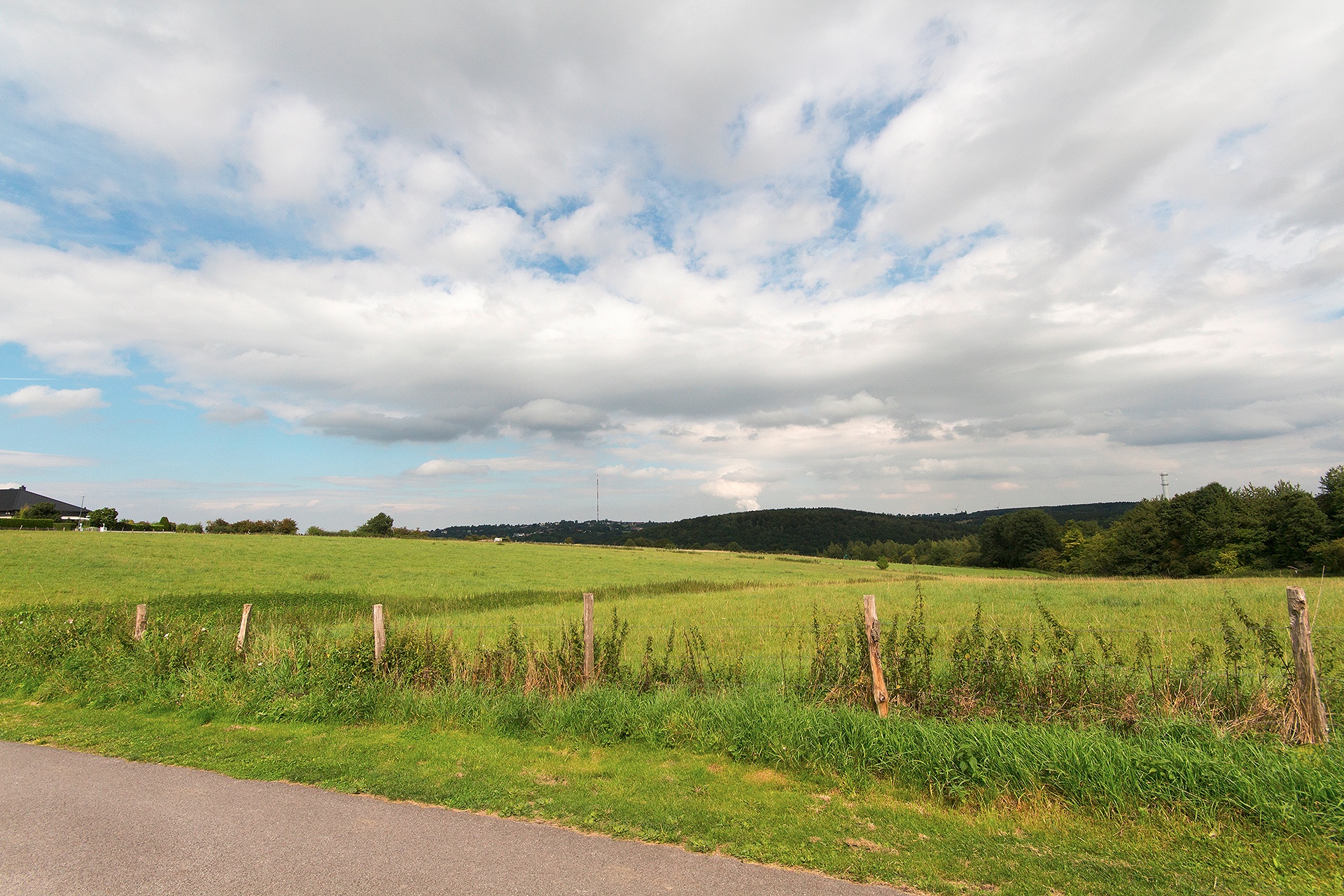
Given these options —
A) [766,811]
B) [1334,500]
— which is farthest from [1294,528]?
[766,811]

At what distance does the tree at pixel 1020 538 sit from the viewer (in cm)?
11175

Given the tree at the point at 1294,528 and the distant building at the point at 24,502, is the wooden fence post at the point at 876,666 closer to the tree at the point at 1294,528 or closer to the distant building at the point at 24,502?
the tree at the point at 1294,528

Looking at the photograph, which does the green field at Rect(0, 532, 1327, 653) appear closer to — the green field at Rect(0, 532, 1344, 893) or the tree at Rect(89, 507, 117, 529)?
the green field at Rect(0, 532, 1344, 893)

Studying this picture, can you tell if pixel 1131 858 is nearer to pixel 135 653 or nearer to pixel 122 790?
pixel 122 790

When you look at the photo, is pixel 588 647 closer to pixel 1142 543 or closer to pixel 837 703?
pixel 837 703

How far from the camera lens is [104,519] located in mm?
92812

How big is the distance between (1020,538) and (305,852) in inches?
4997

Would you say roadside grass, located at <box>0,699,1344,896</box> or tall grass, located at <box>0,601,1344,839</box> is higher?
tall grass, located at <box>0,601,1344,839</box>

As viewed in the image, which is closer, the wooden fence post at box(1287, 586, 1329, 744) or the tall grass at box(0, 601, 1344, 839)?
the tall grass at box(0, 601, 1344, 839)

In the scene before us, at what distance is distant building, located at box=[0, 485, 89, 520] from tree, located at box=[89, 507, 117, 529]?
31409 mm

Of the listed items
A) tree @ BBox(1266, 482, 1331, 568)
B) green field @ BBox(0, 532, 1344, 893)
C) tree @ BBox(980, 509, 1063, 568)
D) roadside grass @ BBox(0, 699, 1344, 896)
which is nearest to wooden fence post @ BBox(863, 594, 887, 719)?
green field @ BBox(0, 532, 1344, 893)

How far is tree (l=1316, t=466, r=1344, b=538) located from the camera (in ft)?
230

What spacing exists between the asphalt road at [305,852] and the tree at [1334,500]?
3799 inches

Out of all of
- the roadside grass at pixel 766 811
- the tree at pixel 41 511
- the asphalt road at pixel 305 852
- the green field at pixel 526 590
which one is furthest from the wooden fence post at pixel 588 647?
the tree at pixel 41 511
